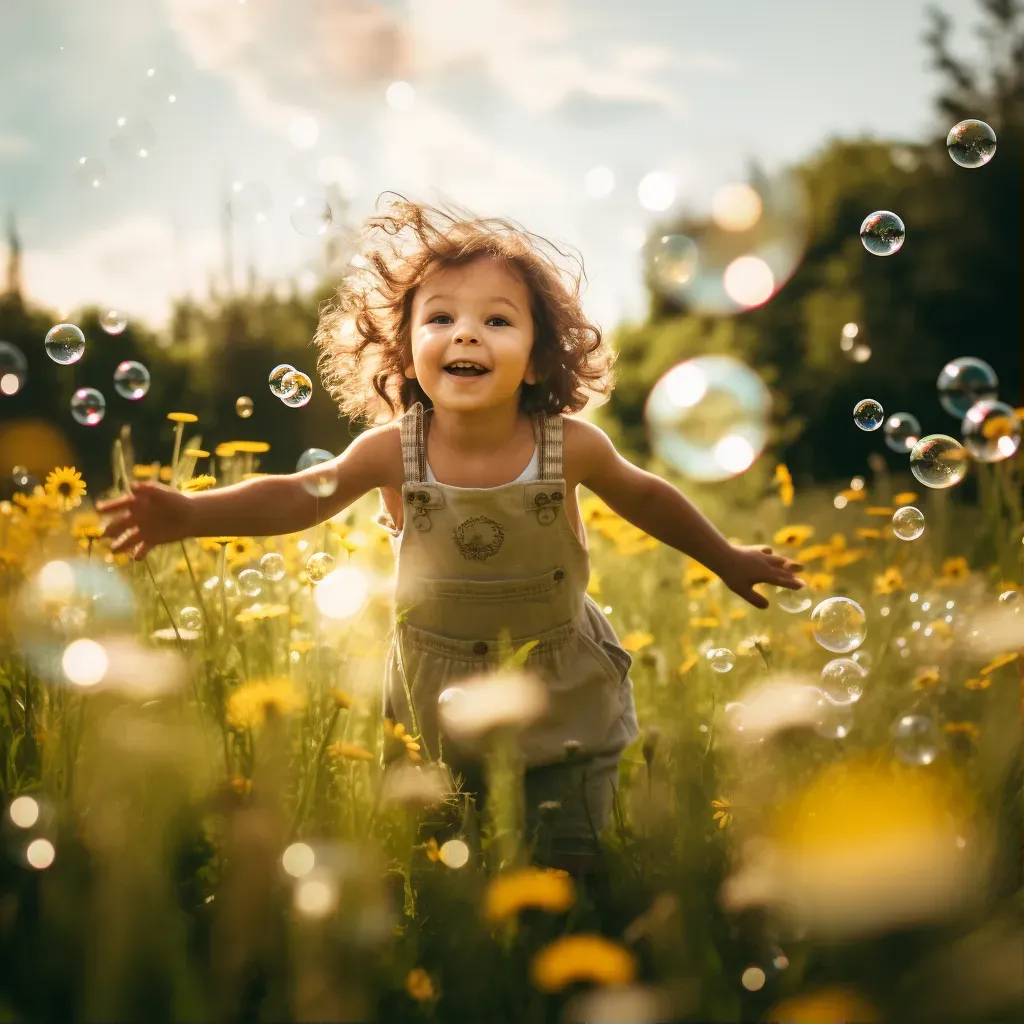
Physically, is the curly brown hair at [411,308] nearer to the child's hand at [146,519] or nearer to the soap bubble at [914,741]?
the child's hand at [146,519]

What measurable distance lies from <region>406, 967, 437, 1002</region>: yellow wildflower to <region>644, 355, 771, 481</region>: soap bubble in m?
1.77

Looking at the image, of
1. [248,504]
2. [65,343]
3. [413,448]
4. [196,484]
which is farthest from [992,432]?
[65,343]

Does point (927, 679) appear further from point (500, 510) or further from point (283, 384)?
point (283, 384)

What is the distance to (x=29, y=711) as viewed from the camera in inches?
74.4

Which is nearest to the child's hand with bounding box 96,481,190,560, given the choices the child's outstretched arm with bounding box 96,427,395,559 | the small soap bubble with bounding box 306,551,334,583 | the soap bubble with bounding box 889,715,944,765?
the child's outstretched arm with bounding box 96,427,395,559

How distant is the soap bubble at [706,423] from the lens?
→ 9.36 ft

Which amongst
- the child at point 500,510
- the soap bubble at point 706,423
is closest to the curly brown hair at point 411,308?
the child at point 500,510

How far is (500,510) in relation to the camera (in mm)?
2271

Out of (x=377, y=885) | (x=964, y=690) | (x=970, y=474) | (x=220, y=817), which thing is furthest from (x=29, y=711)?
(x=970, y=474)

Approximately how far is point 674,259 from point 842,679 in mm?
1406

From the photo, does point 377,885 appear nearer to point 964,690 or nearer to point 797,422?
point 964,690

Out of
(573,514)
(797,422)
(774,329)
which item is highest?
(774,329)

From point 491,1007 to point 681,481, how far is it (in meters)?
6.43

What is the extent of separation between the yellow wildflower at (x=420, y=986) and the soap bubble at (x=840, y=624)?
1.37 metres
